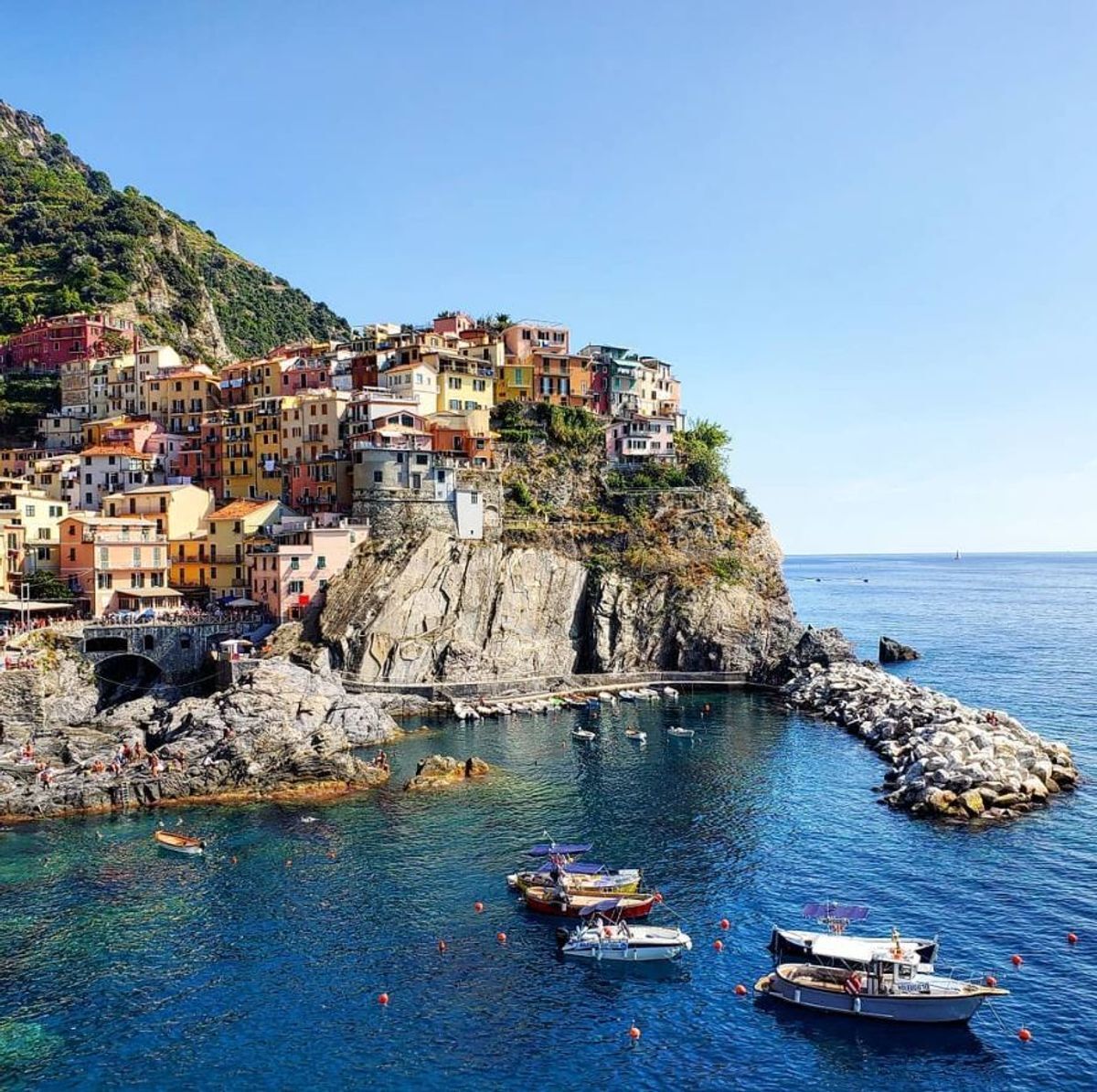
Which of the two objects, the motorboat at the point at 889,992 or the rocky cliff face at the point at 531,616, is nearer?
the motorboat at the point at 889,992

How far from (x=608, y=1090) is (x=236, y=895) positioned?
24.4 m

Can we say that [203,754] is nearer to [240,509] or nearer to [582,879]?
[582,879]

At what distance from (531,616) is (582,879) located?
5534 centimetres

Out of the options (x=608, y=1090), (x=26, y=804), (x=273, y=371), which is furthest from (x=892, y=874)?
(x=273, y=371)

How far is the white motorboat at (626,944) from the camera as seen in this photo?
4294cm

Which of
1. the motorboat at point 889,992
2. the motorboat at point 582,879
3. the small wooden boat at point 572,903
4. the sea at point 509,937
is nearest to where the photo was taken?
the sea at point 509,937

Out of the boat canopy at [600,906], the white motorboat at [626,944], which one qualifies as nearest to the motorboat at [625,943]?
the white motorboat at [626,944]

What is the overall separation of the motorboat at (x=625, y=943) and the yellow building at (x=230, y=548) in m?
64.7

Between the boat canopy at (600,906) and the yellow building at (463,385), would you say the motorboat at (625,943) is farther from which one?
the yellow building at (463,385)

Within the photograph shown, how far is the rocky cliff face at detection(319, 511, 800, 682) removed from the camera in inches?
3669

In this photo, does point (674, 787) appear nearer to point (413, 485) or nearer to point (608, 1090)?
point (608, 1090)

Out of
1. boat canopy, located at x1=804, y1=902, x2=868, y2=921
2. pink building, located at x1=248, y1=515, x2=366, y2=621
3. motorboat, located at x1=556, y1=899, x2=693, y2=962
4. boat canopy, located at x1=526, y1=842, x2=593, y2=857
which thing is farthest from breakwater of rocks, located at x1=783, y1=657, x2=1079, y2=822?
pink building, located at x1=248, y1=515, x2=366, y2=621

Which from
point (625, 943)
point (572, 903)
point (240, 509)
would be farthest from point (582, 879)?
point (240, 509)

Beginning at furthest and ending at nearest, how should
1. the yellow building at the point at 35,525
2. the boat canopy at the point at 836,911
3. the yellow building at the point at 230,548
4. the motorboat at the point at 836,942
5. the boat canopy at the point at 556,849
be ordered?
the yellow building at the point at 230,548 → the yellow building at the point at 35,525 → the boat canopy at the point at 556,849 → the boat canopy at the point at 836,911 → the motorboat at the point at 836,942
